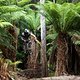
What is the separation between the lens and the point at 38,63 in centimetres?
1120

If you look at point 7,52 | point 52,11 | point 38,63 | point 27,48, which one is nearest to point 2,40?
point 7,52

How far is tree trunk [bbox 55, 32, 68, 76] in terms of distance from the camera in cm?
995

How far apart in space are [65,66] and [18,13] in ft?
8.09

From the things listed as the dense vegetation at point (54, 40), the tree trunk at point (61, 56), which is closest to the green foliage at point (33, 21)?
the dense vegetation at point (54, 40)

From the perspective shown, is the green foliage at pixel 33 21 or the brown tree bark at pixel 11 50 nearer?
the brown tree bark at pixel 11 50

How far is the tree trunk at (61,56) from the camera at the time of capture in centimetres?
995

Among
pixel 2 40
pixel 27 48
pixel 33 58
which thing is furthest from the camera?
pixel 27 48

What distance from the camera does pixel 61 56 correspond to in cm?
1002

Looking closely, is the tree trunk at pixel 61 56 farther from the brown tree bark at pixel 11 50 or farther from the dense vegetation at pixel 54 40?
the brown tree bark at pixel 11 50

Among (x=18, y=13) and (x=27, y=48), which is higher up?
(x=18, y=13)

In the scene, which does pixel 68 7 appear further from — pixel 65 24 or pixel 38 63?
pixel 38 63

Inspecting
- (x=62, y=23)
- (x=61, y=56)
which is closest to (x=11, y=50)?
(x=61, y=56)

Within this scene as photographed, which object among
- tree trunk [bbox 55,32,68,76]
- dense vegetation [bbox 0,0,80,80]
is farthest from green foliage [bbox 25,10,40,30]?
tree trunk [bbox 55,32,68,76]

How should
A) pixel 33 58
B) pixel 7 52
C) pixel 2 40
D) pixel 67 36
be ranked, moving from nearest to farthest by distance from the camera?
pixel 2 40 → pixel 7 52 → pixel 67 36 → pixel 33 58
